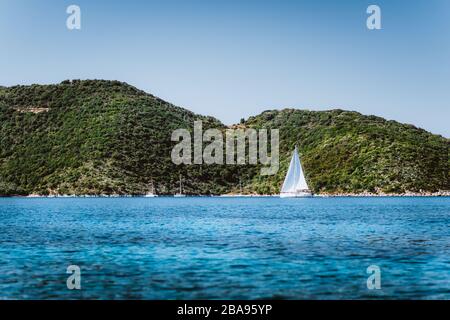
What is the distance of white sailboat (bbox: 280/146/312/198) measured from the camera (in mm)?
154125

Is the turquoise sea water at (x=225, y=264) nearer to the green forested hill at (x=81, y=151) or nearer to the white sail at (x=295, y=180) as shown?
the white sail at (x=295, y=180)

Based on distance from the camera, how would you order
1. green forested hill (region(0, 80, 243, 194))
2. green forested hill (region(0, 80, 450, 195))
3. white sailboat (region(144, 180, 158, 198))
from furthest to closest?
white sailboat (region(144, 180, 158, 198))
green forested hill (region(0, 80, 450, 195))
green forested hill (region(0, 80, 243, 194))

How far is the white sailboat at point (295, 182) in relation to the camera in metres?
154

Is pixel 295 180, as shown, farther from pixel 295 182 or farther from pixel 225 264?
pixel 225 264

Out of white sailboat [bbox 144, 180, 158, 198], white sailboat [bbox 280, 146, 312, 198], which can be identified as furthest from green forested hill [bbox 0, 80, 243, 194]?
white sailboat [bbox 280, 146, 312, 198]

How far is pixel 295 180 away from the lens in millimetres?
157375

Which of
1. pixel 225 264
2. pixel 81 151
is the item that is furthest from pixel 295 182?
pixel 225 264

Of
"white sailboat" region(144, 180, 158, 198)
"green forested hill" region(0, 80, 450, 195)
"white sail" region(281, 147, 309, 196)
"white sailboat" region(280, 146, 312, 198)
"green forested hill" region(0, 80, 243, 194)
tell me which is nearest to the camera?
"white sail" region(281, 147, 309, 196)

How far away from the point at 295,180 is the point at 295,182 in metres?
1.14

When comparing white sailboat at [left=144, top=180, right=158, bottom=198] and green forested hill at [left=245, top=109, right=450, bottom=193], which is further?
white sailboat at [left=144, top=180, right=158, bottom=198]

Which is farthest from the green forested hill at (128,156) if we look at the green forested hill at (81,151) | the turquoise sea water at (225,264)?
the turquoise sea water at (225,264)

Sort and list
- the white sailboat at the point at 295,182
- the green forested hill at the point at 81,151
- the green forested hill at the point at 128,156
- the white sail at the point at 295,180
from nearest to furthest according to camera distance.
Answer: the white sail at the point at 295,180 → the white sailboat at the point at 295,182 → the green forested hill at the point at 81,151 → the green forested hill at the point at 128,156

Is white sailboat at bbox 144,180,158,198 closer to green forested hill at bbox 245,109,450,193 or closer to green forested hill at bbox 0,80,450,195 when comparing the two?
green forested hill at bbox 0,80,450,195
